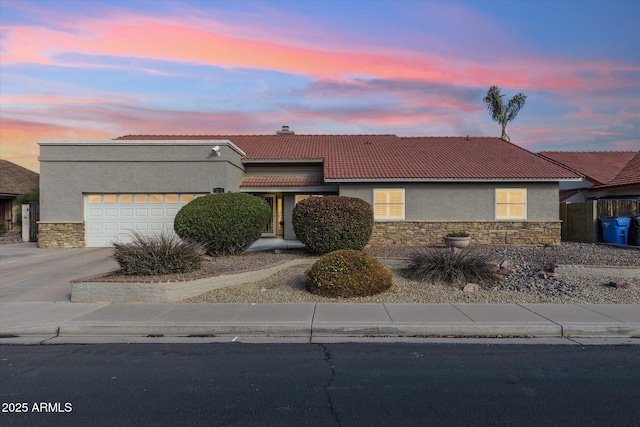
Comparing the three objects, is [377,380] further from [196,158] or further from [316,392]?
[196,158]

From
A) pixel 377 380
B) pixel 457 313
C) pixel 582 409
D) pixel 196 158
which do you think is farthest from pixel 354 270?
pixel 196 158

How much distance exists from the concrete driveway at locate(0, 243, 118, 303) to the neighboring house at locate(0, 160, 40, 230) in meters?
10.3

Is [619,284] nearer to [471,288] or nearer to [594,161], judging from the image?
[471,288]

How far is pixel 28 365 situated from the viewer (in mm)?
6074

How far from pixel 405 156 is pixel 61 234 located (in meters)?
15.9

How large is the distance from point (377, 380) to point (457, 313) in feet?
11.4

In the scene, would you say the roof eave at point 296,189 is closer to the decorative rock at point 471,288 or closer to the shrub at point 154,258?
the shrub at point 154,258

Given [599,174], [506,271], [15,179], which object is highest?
[599,174]

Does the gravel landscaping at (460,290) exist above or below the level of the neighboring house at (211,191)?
below

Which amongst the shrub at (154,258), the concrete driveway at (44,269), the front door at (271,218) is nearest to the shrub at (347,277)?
the shrub at (154,258)

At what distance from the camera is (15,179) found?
31.5 meters

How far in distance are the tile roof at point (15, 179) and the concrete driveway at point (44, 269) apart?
35.3 ft

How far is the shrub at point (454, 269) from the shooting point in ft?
35.0

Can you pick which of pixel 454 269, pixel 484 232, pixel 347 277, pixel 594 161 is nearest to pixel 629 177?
pixel 594 161
